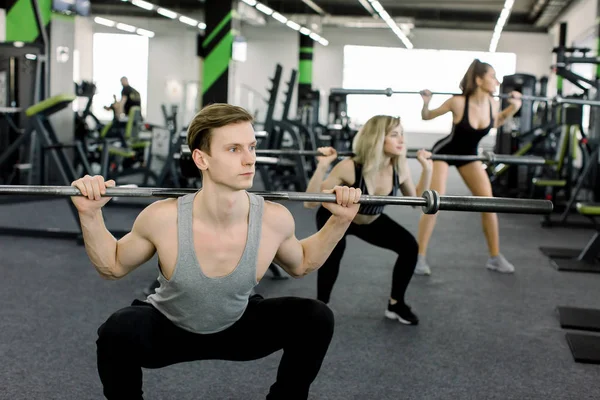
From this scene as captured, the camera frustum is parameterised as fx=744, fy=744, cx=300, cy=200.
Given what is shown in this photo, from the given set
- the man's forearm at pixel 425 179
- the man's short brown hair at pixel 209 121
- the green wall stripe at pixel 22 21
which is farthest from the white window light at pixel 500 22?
the man's short brown hair at pixel 209 121

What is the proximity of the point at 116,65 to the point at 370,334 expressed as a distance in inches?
637

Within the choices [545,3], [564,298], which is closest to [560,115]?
[564,298]

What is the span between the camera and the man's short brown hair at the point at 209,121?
160 cm

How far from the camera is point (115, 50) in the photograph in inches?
703

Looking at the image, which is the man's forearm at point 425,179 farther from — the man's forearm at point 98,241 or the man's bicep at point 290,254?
the man's forearm at point 98,241

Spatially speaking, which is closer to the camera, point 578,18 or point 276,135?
point 276,135

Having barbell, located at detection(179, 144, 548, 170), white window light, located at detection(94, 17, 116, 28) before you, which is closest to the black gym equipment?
barbell, located at detection(179, 144, 548, 170)

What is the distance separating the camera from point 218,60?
1230 centimetres

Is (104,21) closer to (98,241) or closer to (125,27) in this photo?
(125,27)

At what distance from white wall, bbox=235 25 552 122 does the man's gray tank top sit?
53.9 ft

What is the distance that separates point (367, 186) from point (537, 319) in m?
1.00

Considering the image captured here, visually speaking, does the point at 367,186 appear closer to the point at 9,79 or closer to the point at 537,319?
A: the point at 537,319

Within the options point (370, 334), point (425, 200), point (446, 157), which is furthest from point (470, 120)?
point (425, 200)

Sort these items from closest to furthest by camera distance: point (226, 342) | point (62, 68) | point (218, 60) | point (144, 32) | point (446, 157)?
point (226, 342) → point (446, 157) → point (62, 68) → point (218, 60) → point (144, 32)
